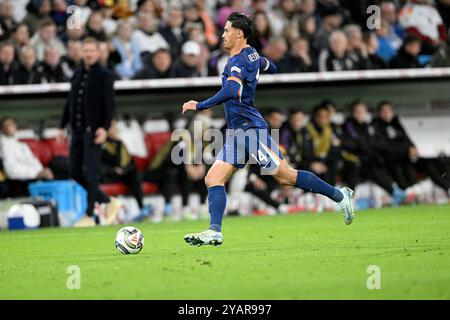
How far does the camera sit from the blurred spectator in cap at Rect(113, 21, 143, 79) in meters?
17.7

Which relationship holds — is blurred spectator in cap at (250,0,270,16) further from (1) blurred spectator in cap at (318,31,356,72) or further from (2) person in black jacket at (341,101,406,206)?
(2) person in black jacket at (341,101,406,206)

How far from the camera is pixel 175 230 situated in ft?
45.0

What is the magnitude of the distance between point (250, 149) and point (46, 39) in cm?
820

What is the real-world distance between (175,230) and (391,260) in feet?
18.8

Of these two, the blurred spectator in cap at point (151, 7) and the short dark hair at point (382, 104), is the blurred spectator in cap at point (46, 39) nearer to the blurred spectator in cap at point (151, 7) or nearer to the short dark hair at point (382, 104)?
the blurred spectator in cap at point (151, 7)

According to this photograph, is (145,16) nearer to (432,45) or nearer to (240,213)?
(240,213)

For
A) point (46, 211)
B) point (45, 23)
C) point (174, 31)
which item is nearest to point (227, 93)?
point (46, 211)

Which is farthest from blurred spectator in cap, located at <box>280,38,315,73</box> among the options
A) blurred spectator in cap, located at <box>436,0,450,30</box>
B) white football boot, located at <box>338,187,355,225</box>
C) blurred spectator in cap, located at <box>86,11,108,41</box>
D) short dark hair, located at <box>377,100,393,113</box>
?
white football boot, located at <box>338,187,355,225</box>

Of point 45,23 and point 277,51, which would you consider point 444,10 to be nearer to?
point 277,51

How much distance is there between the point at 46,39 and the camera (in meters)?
17.3

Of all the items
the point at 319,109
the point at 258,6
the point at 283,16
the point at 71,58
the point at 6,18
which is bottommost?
the point at 319,109

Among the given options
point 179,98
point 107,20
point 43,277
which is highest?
point 107,20

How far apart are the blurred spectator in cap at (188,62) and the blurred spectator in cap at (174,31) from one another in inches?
17.6
